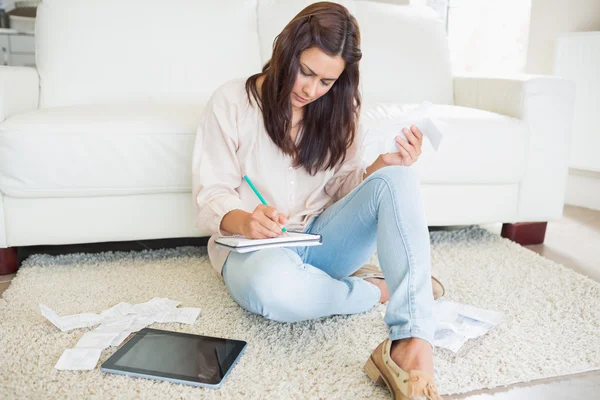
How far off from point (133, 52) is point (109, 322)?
3.59 ft

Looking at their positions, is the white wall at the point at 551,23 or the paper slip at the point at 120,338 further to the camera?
the white wall at the point at 551,23

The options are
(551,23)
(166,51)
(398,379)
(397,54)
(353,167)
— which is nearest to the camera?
(398,379)

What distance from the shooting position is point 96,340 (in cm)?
113

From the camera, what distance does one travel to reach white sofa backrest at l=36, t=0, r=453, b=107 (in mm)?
1901

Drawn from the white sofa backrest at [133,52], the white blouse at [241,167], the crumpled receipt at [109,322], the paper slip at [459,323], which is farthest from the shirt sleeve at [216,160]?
the white sofa backrest at [133,52]

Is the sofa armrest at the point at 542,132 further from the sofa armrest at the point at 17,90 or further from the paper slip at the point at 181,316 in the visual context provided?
the sofa armrest at the point at 17,90

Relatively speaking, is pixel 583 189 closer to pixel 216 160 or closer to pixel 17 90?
pixel 216 160

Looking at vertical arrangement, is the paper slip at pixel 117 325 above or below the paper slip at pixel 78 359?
below

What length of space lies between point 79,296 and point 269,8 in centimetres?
135

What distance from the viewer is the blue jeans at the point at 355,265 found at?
100 cm

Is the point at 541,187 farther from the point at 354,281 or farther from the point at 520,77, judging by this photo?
the point at 354,281

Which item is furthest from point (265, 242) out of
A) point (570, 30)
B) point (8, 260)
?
point (570, 30)

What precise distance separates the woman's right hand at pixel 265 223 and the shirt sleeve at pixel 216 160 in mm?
143

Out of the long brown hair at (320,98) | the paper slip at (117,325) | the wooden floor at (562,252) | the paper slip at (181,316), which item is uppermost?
the long brown hair at (320,98)
